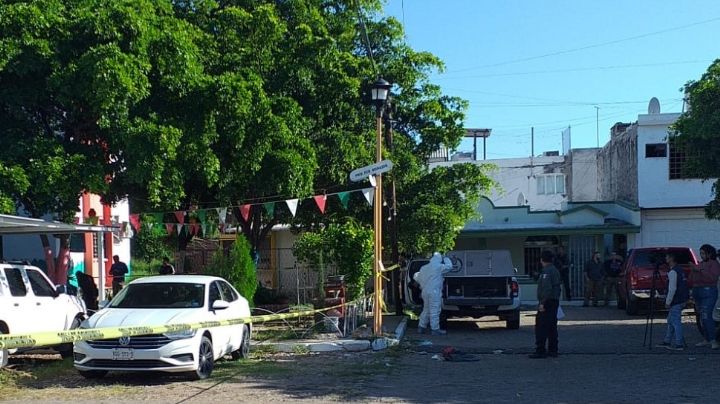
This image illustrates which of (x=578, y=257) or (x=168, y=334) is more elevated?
(x=168, y=334)

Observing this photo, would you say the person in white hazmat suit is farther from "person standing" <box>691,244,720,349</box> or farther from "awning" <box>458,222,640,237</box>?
"awning" <box>458,222,640,237</box>

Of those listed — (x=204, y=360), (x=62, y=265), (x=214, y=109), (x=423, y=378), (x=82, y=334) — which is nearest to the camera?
(x=82, y=334)

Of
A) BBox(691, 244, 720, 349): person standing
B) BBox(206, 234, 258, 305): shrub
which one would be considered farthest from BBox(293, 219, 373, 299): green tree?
BBox(691, 244, 720, 349): person standing

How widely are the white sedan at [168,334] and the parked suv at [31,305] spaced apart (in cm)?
132

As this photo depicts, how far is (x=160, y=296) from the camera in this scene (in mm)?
11719

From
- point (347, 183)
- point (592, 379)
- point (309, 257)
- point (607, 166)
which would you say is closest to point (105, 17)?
point (309, 257)

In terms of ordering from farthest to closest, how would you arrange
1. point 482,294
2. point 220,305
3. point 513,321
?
point 513,321 → point 482,294 → point 220,305

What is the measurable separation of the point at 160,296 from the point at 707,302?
9.40 m

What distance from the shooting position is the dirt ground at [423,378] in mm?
9586

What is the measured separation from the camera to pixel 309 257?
16.9 m

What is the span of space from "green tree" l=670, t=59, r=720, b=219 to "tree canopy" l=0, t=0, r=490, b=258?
595 centimetres

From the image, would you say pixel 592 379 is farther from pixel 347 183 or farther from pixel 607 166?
pixel 607 166

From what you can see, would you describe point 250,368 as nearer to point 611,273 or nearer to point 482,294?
point 482,294

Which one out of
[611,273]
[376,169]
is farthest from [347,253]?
[611,273]
